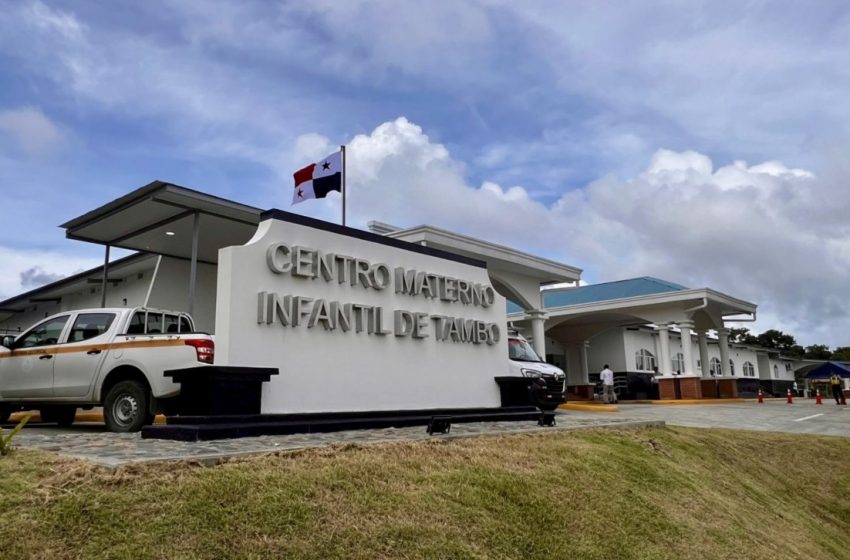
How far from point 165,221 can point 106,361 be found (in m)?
5.18

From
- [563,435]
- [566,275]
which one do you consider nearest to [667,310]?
[566,275]

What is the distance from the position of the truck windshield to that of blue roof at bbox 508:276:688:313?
1449cm

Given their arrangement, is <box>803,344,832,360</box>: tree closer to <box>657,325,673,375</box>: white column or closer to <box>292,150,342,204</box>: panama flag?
<box>657,325,673,375</box>: white column

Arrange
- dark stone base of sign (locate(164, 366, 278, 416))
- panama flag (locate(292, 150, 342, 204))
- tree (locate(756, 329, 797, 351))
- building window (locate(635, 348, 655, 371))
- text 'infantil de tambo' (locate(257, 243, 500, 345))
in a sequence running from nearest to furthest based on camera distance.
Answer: dark stone base of sign (locate(164, 366, 278, 416)) → text 'infantil de tambo' (locate(257, 243, 500, 345)) → panama flag (locate(292, 150, 342, 204)) → building window (locate(635, 348, 655, 371)) → tree (locate(756, 329, 797, 351))

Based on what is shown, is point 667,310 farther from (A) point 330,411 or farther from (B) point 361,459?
(B) point 361,459

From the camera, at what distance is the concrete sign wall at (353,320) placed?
890 centimetres

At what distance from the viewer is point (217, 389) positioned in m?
8.27

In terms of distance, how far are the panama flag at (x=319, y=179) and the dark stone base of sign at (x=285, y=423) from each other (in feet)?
17.1

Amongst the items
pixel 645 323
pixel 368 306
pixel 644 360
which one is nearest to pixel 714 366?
pixel 644 360

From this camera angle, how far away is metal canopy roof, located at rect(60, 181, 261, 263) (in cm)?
1247

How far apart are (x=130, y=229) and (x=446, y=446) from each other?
10.3 metres

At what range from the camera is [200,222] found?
14.0 metres

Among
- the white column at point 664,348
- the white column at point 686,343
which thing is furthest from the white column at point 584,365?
the white column at point 686,343

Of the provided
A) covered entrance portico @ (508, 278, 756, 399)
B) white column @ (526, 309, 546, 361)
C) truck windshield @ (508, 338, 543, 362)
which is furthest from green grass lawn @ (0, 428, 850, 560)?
covered entrance portico @ (508, 278, 756, 399)
